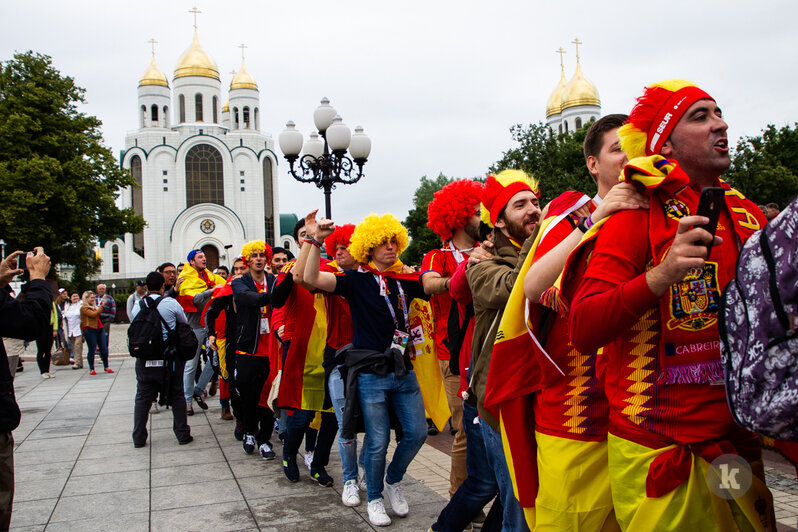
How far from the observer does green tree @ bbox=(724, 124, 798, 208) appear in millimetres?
34750

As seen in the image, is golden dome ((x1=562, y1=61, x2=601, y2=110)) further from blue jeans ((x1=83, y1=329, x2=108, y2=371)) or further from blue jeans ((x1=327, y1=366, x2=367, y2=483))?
blue jeans ((x1=327, y1=366, x2=367, y2=483))

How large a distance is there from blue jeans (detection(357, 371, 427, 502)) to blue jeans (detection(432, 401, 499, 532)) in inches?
39.9

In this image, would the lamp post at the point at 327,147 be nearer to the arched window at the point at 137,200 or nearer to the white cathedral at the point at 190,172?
the white cathedral at the point at 190,172

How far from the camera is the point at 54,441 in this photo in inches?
307

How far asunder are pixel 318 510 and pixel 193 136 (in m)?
60.4

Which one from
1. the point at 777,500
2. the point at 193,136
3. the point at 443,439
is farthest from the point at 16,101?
the point at 777,500

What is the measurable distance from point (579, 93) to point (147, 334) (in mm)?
56130

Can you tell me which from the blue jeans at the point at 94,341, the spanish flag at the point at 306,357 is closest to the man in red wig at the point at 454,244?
the spanish flag at the point at 306,357

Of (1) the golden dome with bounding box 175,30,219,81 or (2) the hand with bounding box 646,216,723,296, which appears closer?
(2) the hand with bounding box 646,216,723,296

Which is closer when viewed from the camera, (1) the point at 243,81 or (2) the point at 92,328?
(2) the point at 92,328

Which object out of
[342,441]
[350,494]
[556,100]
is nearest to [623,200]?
[342,441]

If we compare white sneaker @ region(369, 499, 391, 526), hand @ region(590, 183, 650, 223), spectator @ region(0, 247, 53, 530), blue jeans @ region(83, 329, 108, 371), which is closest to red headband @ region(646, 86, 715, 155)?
hand @ region(590, 183, 650, 223)

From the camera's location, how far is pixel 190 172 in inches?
2486

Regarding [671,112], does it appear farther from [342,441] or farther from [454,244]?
[342,441]
